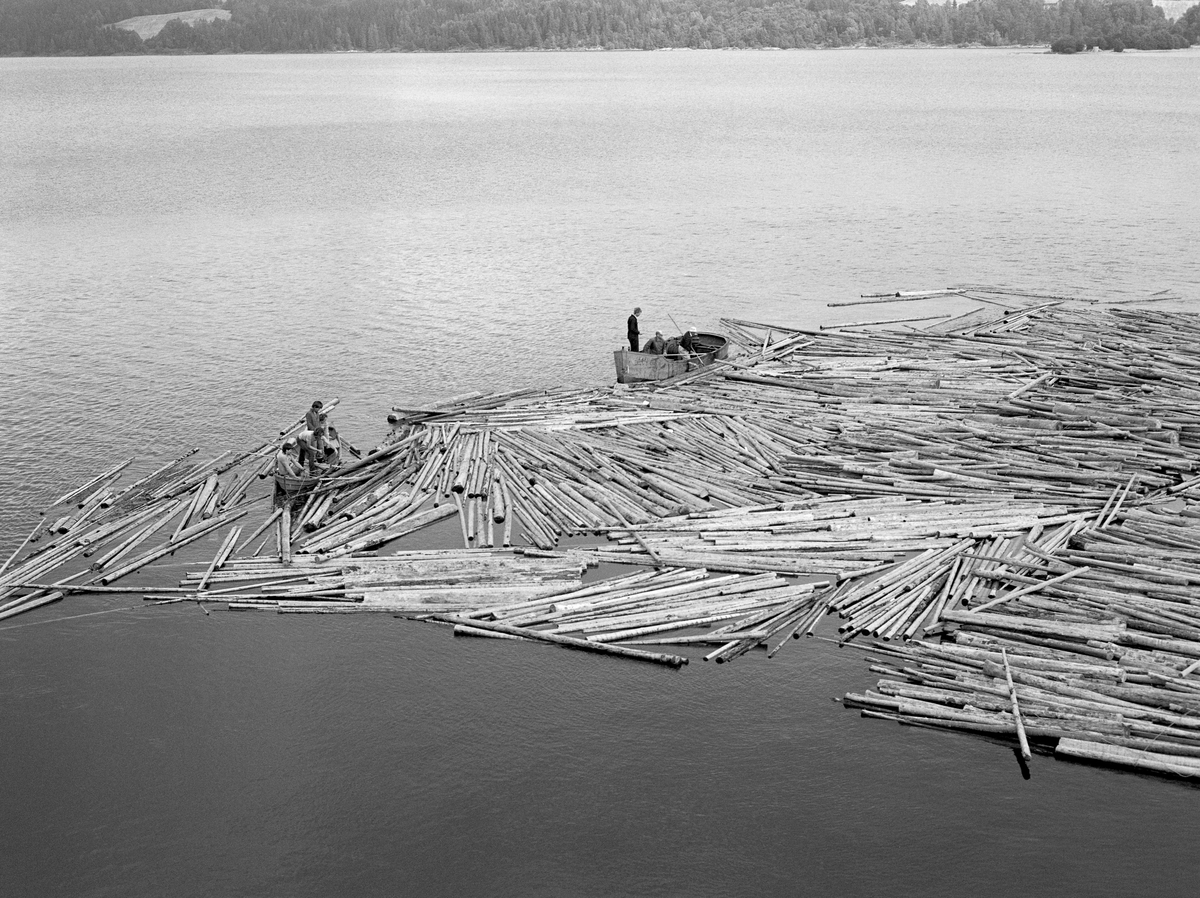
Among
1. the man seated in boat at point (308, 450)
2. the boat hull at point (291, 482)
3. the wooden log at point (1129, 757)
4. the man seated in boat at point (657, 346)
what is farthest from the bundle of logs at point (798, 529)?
the man seated in boat at point (657, 346)

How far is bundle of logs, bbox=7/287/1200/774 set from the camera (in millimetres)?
21109

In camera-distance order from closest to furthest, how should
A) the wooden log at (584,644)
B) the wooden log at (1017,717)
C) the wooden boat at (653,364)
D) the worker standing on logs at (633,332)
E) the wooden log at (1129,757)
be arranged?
the wooden log at (1129,757)
the wooden log at (1017,717)
the wooden log at (584,644)
the wooden boat at (653,364)
the worker standing on logs at (633,332)

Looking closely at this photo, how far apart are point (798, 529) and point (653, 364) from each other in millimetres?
12263

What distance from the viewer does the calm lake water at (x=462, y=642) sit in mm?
18484

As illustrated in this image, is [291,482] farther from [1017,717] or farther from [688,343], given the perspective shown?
[1017,717]

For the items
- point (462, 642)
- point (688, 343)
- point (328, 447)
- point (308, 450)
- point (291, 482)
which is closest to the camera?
point (462, 642)

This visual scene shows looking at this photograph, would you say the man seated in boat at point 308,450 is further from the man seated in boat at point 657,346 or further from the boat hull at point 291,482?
the man seated in boat at point 657,346

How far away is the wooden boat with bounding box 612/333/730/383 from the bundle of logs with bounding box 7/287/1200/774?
1.96 ft

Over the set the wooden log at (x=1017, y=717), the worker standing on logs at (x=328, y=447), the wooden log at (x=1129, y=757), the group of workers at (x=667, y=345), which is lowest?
the wooden log at (x=1129, y=757)

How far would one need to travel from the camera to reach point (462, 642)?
2355 centimetres

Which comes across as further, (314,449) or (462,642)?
(314,449)

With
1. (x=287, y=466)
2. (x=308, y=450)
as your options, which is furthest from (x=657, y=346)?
(x=287, y=466)

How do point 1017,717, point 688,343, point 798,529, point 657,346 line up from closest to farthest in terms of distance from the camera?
point 1017,717, point 798,529, point 657,346, point 688,343

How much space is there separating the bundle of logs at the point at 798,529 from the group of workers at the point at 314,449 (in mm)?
687
